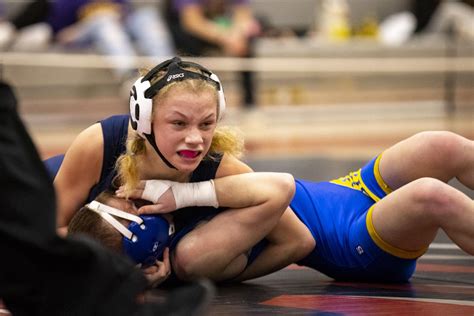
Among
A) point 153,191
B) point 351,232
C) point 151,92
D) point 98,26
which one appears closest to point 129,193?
point 153,191

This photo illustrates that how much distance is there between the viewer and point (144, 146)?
3.04 metres

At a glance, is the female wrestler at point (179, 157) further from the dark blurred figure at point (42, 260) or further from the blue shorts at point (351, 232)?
the dark blurred figure at point (42, 260)

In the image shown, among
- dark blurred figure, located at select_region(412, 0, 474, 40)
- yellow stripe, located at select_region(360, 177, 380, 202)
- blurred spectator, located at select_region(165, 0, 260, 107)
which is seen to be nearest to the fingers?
yellow stripe, located at select_region(360, 177, 380, 202)

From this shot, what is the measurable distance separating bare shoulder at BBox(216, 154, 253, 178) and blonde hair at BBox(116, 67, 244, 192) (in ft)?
0.06

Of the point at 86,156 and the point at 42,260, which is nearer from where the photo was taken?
the point at 42,260

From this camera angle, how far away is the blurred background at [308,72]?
954 centimetres

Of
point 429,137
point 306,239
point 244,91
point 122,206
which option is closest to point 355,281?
point 306,239

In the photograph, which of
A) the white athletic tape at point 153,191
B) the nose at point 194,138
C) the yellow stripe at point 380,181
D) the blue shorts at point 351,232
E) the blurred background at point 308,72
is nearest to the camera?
the nose at point 194,138

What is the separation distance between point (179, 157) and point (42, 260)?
2.77ft

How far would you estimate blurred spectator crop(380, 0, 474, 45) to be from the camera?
36.3 ft

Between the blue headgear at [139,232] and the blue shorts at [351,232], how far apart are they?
21.7 inches

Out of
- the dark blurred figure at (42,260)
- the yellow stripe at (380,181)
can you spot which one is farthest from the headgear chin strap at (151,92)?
the dark blurred figure at (42,260)

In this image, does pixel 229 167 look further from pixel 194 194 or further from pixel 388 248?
pixel 388 248

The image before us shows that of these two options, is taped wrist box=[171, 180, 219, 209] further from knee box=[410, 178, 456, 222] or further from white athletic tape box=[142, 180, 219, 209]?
knee box=[410, 178, 456, 222]
